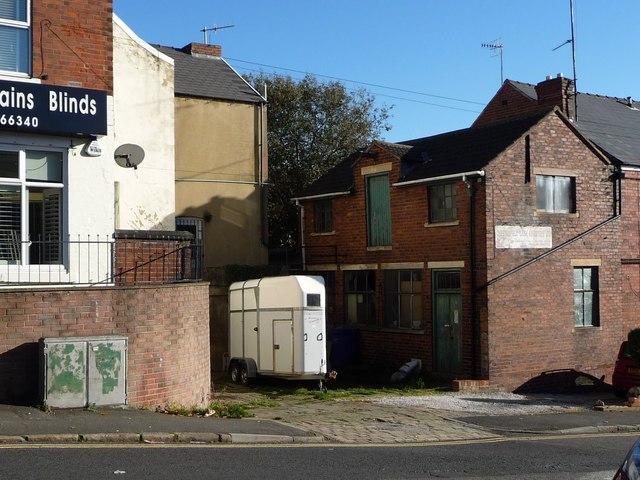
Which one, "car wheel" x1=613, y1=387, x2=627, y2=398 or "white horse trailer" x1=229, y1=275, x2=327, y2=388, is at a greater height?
"white horse trailer" x1=229, y1=275, x2=327, y2=388

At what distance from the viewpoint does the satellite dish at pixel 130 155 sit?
54.5 ft

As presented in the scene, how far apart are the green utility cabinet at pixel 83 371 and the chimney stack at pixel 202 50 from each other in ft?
62.1

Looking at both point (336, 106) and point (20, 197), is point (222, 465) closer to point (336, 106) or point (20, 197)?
point (20, 197)

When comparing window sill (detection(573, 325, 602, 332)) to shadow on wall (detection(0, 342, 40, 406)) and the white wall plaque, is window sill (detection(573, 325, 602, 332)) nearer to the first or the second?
the white wall plaque

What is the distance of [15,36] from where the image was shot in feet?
43.5

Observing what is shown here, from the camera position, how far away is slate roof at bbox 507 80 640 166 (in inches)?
999

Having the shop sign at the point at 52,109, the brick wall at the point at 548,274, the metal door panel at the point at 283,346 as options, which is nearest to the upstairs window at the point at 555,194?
the brick wall at the point at 548,274

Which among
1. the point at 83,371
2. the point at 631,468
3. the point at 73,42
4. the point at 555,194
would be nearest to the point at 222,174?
the point at 555,194

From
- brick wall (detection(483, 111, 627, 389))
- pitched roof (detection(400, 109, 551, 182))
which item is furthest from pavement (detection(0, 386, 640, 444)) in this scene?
pitched roof (detection(400, 109, 551, 182))

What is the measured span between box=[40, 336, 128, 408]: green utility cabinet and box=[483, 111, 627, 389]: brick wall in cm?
1098

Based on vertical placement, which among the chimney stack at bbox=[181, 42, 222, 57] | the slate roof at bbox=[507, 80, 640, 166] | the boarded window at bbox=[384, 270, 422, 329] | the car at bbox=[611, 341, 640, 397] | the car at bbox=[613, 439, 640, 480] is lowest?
the car at bbox=[611, 341, 640, 397]

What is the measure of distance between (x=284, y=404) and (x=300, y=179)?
844 inches

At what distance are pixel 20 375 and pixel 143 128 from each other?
31.7ft

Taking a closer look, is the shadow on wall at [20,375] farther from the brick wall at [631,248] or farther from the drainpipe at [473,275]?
the brick wall at [631,248]
